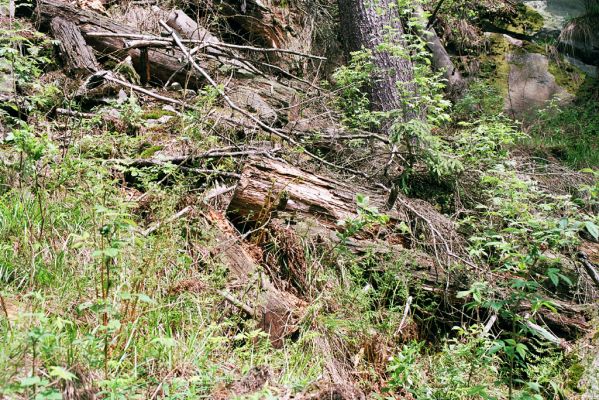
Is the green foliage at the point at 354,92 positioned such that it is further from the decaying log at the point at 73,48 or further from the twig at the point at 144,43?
the decaying log at the point at 73,48

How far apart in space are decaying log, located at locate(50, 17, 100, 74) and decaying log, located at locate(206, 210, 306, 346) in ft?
7.64

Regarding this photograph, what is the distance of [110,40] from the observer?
18.8 feet

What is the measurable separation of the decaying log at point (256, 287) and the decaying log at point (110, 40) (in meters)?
2.22

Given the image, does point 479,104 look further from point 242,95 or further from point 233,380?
point 233,380

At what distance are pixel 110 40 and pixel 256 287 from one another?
365 cm

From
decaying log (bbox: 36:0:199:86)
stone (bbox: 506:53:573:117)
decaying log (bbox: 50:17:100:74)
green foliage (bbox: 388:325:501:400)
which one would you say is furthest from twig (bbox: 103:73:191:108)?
stone (bbox: 506:53:573:117)

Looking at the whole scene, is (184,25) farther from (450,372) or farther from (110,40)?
(450,372)

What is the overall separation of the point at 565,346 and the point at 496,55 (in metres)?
6.27

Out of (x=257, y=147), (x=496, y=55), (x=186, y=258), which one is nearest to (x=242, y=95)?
(x=257, y=147)

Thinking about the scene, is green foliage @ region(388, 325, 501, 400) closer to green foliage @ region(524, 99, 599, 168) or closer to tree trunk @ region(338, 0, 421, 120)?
tree trunk @ region(338, 0, 421, 120)

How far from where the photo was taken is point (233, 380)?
8.61ft

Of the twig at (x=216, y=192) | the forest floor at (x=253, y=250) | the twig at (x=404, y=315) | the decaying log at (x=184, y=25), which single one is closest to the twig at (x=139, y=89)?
the forest floor at (x=253, y=250)

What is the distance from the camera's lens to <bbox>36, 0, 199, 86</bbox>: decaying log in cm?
552

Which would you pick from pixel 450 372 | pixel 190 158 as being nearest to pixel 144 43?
pixel 190 158
